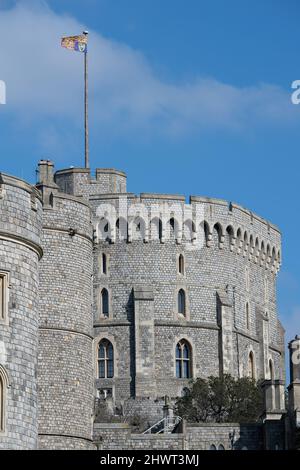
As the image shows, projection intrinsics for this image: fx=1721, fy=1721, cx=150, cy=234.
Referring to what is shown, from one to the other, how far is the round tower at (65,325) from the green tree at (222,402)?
575 inches

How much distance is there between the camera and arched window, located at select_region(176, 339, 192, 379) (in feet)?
281

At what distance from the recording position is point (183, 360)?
85.8 metres

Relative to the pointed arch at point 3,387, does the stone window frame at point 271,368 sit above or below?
above

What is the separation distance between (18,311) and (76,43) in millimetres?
54894

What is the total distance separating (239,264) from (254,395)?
1332 cm

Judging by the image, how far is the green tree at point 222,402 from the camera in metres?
77.2

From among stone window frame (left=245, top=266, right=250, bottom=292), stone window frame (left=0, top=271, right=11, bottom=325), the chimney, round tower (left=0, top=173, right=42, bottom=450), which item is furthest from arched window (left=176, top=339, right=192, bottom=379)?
stone window frame (left=0, top=271, right=11, bottom=325)

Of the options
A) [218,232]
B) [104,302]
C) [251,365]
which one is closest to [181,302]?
[104,302]

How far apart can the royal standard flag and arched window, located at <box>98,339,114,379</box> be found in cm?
1672

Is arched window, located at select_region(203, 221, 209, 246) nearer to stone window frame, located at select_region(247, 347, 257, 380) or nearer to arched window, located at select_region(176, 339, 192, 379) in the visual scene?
arched window, located at select_region(176, 339, 192, 379)

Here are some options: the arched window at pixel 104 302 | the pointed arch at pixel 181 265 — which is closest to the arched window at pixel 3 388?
the arched window at pixel 104 302

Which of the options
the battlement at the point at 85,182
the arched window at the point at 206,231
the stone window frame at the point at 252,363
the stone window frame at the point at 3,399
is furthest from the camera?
the stone window frame at the point at 252,363

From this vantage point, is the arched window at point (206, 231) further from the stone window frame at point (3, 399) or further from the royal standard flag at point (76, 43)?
the stone window frame at point (3, 399)

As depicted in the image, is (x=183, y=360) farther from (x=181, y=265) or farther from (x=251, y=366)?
(x=251, y=366)
